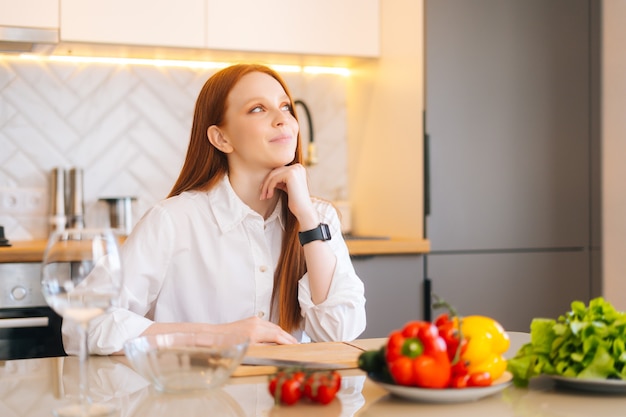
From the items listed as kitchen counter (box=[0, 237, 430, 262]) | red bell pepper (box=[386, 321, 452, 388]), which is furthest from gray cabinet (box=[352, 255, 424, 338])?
red bell pepper (box=[386, 321, 452, 388])

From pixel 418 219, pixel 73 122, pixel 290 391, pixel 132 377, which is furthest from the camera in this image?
pixel 73 122

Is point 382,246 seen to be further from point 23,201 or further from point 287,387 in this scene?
point 287,387

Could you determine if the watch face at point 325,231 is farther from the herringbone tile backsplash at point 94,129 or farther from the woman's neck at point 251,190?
the herringbone tile backsplash at point 94,129

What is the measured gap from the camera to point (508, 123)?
323 cm

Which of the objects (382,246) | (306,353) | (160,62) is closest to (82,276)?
(306,353)

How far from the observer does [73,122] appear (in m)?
3.36

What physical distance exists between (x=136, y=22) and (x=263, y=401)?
90.9 inches

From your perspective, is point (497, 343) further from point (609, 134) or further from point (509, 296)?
point (609, 134)

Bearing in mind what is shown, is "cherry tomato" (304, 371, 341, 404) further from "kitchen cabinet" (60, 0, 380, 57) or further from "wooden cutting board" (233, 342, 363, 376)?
"kitchen cabinet" (60, 0, 380, 57)

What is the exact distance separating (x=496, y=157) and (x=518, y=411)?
2284 mm

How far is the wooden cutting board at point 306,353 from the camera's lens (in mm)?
1256

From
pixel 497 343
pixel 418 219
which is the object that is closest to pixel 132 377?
pixel 497 343

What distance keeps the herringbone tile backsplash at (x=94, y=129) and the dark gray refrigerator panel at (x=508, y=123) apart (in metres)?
1.05

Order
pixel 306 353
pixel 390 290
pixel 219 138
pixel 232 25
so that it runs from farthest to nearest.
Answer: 1. pixel 232 25
2. pixel 390 290
3. pixel 219 138
4. pixel 306 353
